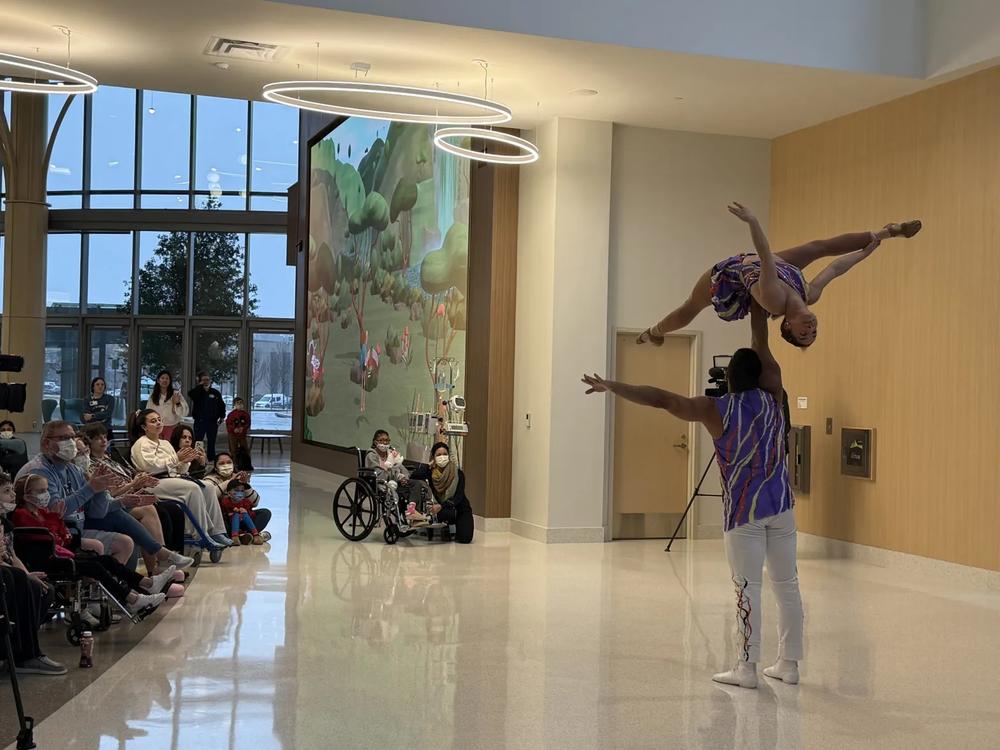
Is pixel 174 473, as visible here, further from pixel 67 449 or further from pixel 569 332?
pixel 569 332

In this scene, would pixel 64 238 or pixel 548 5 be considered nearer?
pixel 548 5

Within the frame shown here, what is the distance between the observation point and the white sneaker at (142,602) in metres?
6.92

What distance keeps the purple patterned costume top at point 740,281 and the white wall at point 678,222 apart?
6254mm

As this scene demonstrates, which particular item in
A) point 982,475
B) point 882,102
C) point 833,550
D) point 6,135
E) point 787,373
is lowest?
point 833,550

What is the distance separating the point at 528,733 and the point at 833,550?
25.3 ft

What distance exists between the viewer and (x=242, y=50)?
10422 mm

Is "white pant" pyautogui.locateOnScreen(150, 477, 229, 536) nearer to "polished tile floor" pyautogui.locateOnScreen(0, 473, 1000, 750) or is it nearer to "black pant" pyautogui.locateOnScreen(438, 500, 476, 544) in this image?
"polished tile floor" pyautogui.locateOnScreen(0, 473, 1000, 750)

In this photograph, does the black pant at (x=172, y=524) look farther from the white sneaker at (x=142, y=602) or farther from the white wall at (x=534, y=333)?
the white wall at (x=534, y=333)

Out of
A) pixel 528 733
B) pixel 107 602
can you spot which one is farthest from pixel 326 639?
pixel 528 733

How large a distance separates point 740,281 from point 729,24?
470 cm

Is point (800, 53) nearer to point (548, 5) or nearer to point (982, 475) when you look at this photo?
point (548, 5)

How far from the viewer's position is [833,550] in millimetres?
12297

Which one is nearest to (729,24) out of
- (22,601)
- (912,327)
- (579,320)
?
(912,327)

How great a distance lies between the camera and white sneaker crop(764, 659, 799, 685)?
6555 mm
